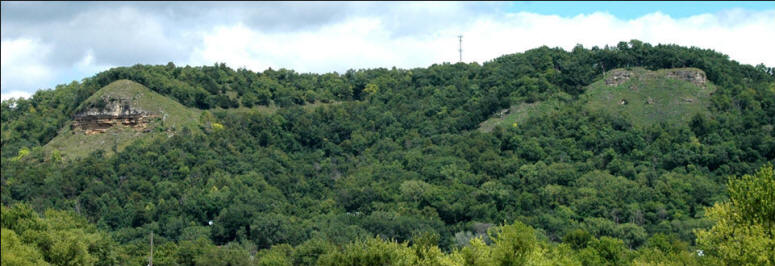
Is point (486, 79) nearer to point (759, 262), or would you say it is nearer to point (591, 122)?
point (591, 122)

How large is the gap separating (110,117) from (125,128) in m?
2.70

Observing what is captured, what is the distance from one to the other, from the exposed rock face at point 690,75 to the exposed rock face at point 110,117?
78556 mm

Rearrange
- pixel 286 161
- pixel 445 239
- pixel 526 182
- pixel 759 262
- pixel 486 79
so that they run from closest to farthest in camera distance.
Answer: pixel 759 262, pixel 445 239, pixel 526 182, pixel 286 161, pixel 486 79

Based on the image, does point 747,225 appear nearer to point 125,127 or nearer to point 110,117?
point 125,127

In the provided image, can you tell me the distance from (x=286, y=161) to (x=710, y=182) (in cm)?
6201

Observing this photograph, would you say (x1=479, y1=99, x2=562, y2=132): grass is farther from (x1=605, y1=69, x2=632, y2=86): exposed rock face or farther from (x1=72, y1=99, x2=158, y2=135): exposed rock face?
(x1=72, y1=99, x2=158, y2=135): exposed rock face

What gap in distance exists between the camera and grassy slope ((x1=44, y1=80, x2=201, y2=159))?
121125 mm

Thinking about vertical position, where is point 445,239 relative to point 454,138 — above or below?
below

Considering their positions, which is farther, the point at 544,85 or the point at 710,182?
the point at 544,85

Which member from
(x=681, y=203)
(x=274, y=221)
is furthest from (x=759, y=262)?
(x=274, y=221)

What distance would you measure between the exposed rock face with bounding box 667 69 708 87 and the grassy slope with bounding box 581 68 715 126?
0.64 m

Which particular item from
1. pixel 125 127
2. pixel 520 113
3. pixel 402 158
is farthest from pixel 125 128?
pixel 520 113

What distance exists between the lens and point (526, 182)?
113375 mm

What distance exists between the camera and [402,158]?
12688cm
